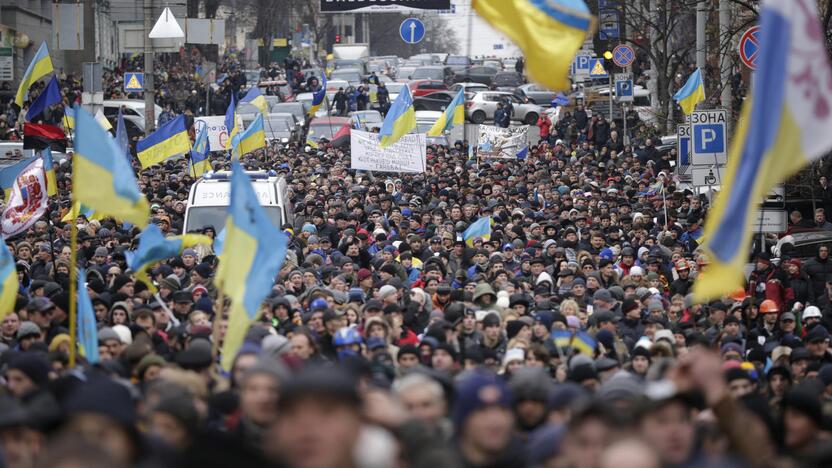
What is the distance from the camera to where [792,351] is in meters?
12.0

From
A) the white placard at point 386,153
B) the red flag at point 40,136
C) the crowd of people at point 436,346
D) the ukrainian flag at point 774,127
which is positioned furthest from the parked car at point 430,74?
the ukrainian flag at point 774,127

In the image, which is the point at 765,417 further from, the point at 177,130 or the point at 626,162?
the point at 626,162

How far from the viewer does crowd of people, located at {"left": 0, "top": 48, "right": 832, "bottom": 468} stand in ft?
18.7

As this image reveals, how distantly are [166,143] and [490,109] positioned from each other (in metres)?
26.5

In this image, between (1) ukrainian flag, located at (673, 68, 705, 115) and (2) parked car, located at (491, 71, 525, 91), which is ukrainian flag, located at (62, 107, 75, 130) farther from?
(2) parked car, located at (491, 71, 525, 91)

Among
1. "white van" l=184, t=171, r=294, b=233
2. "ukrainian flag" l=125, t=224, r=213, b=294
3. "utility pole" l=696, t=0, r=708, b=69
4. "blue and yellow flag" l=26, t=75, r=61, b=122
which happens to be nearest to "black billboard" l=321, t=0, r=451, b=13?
"utility pole" l=696, t=0, r=708, b=69

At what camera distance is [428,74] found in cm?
6366

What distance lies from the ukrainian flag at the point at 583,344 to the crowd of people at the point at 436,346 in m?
0.02

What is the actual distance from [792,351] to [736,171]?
4.82m

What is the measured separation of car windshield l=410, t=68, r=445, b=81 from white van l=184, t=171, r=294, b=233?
42.9 meters

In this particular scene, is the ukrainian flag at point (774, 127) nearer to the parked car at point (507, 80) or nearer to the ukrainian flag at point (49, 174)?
the ukrainian flag at point (49, 174)

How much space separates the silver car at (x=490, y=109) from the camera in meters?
50.8

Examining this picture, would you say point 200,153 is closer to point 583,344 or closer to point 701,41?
point 701,41

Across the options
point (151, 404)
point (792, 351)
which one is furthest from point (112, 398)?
point (792, 351)
